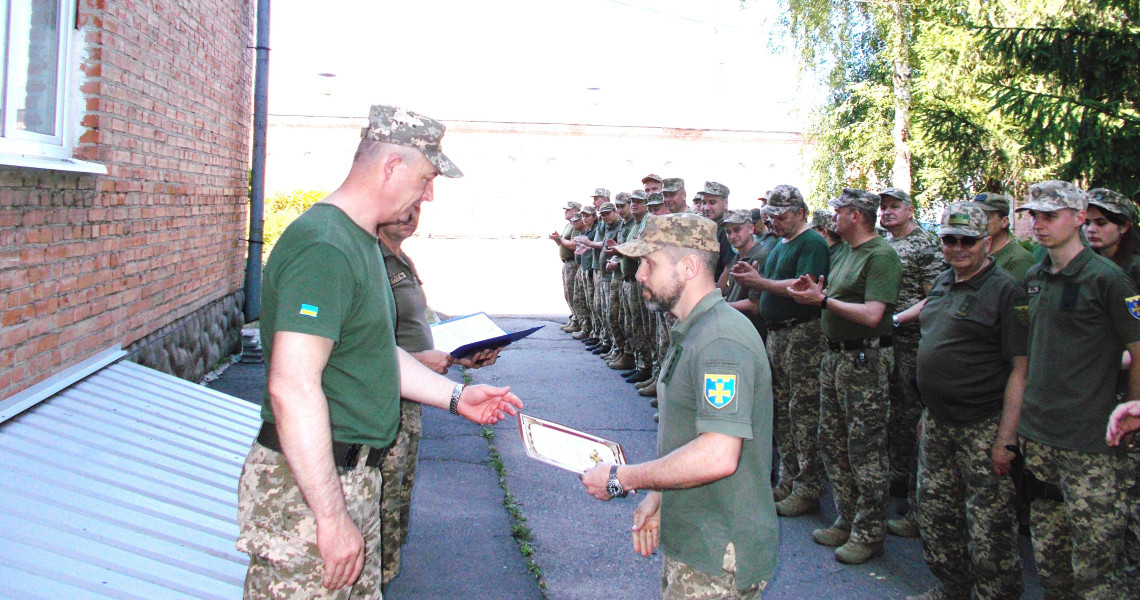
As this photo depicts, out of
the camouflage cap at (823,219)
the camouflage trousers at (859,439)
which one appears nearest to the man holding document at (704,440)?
the camouflage trousers at (859,439)

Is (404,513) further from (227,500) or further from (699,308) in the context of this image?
(699,308)

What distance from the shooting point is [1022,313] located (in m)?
4.21

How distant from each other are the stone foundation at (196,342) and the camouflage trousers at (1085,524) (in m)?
5.61

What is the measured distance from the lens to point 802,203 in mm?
6422

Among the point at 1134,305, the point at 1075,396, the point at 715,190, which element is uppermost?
the point at 715,190

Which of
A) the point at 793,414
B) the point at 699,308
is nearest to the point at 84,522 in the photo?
the point at 699,308

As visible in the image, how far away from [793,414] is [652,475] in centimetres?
360

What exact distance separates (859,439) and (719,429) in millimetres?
2956

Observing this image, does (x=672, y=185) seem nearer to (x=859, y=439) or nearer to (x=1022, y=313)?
(x=859, y=439)

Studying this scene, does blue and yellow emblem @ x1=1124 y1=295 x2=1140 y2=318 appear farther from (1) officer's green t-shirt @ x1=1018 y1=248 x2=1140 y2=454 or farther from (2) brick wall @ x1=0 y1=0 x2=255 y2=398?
(2) brick wall @ x1=0 y1=0 x2=255 y2=398

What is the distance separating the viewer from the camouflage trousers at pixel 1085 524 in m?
3.76

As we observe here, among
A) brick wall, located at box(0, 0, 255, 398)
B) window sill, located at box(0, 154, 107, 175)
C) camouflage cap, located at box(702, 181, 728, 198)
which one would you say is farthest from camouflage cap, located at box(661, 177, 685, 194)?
window sill, located at box(0, 154, 107, 175)

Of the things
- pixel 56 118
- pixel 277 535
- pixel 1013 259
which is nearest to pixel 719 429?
pixel 277 535

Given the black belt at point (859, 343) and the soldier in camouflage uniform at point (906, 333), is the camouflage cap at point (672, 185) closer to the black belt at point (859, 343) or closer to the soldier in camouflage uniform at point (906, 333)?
the soldier in camouflage uniform at point (906, 333)
